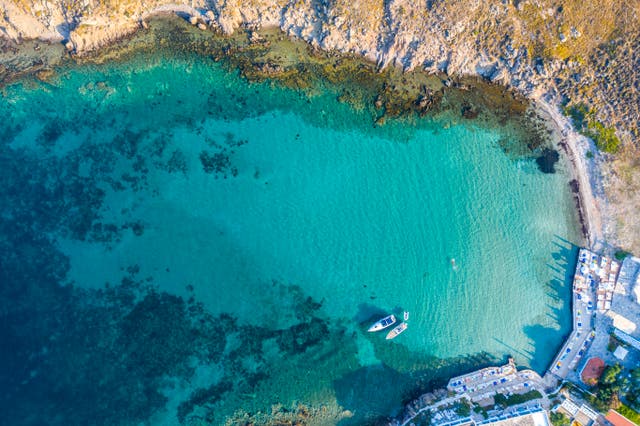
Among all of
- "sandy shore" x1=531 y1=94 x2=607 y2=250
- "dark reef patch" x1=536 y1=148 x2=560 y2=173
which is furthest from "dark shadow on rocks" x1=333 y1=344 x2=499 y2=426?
"dark reef patch" x1=536 y1=148 x2=560 y2=173

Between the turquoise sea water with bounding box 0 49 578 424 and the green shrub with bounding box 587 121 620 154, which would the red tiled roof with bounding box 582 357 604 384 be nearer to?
the turquoise sea water with bounding box 0 49 578 424

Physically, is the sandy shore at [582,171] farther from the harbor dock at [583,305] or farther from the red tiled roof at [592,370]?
the red tiled roof at [592,370]

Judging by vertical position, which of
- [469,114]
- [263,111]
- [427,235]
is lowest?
[427,235]

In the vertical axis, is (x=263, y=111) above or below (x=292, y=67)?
below

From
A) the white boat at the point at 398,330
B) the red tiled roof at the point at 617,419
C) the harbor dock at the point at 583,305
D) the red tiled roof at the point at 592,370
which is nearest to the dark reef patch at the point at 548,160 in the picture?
the harbor dock at the point at 583,305

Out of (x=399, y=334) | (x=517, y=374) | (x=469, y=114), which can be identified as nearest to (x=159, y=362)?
(x=399, y=334)

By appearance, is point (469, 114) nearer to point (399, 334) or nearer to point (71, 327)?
point (399, 334)
